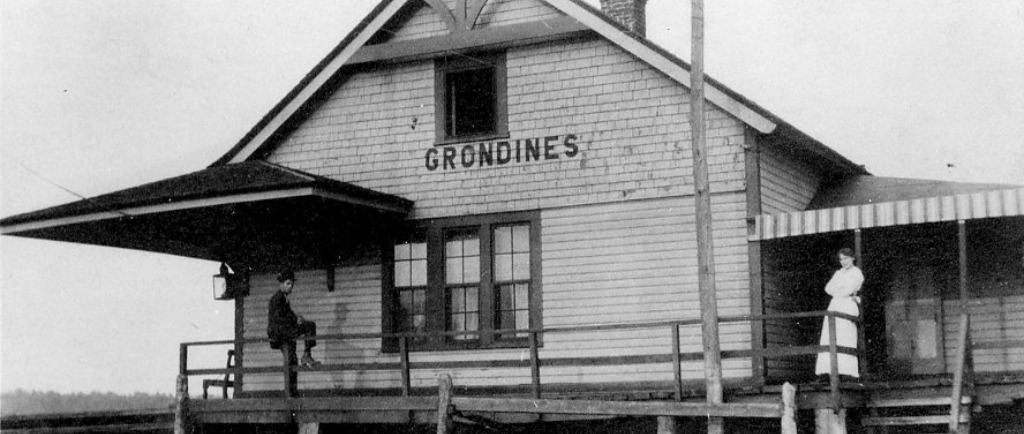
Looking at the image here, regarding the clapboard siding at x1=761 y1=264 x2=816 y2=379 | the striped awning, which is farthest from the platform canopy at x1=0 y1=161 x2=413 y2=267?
the striped awning

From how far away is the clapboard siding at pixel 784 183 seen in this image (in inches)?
671

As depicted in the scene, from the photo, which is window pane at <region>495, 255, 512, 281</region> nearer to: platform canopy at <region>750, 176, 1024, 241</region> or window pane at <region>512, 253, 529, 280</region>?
window pane at <region>512, 253, 529, 280</region>

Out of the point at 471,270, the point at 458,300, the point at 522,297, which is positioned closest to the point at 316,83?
the point at 471,270

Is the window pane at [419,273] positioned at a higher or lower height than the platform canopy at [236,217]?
lower

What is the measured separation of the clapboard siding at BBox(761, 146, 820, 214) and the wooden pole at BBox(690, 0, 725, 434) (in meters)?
2.97

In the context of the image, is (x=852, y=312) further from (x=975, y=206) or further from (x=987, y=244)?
(x=987, y=244)

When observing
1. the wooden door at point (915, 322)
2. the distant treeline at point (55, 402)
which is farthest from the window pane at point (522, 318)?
the distant treeline at point (55, 402)

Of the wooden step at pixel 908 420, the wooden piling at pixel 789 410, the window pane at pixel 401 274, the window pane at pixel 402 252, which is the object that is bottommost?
the wooden step at pixel 908 420

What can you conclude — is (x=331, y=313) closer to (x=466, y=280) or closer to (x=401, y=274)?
(x=401, y=274)

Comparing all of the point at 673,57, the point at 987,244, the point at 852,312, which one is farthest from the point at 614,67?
the point at 987,244

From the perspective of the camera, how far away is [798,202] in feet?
60.7

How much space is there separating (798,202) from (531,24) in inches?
185

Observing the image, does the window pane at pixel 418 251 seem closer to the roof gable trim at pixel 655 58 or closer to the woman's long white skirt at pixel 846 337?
the roof gable trim at pixel 655 58

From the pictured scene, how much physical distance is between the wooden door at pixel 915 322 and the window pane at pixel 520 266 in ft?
18.4
